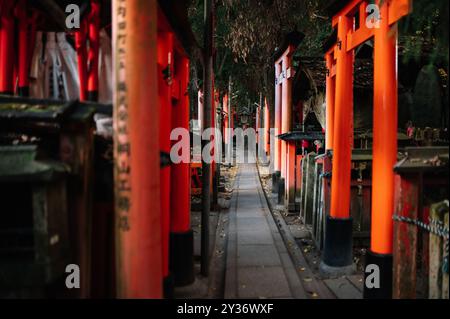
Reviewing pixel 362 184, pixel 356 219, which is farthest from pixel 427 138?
pixel 356 219

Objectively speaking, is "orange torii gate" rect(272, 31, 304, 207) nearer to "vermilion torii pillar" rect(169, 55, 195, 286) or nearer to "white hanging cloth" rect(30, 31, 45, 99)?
"vermilion torii pillar" rect(169, 55, 195, 286)

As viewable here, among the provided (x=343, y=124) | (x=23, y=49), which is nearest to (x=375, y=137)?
(x=343, y=124)

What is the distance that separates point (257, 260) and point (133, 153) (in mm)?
4892

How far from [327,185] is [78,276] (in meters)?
5.22

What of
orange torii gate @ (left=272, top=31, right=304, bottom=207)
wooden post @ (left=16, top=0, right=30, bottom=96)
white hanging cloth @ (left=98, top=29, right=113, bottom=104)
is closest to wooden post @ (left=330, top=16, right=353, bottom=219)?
white hanging cloth @ (left=98, top=29, right=113, bottom=104)

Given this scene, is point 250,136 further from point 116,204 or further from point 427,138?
point 116,204

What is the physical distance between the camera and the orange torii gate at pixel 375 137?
4969 millimetres

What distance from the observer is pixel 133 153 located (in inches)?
120

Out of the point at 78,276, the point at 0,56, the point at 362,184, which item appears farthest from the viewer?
the point at 362,184

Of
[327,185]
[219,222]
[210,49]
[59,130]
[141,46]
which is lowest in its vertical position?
[219,222]

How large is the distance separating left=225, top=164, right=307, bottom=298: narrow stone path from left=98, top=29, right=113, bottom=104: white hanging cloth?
123 inches

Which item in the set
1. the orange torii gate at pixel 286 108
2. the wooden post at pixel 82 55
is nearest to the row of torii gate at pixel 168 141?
the wooden post at pixel 82 55

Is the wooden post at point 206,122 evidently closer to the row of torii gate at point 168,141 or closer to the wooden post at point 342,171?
the row of torii gate at point 168,141

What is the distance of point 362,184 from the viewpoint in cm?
744
